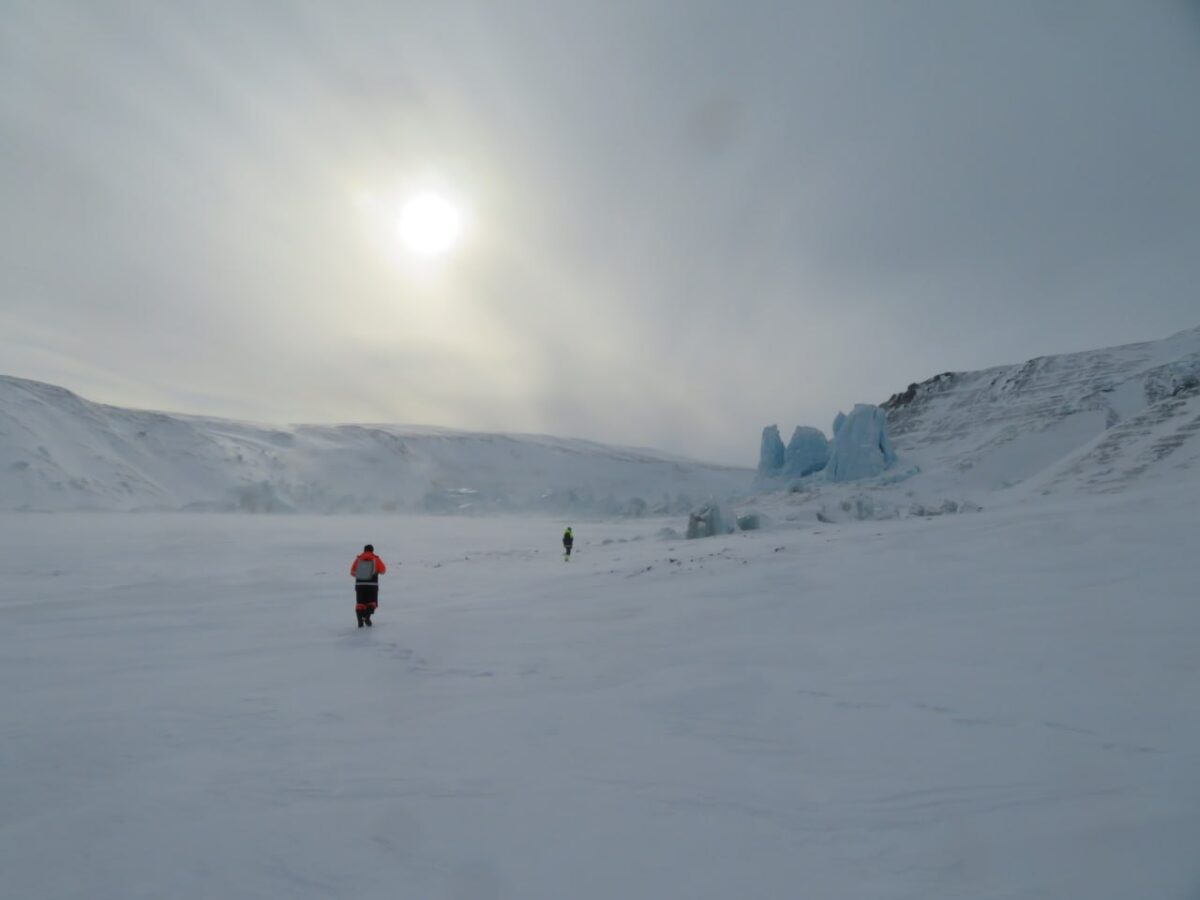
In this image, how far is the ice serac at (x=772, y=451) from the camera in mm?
47875

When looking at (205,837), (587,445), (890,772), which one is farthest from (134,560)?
(587,445)

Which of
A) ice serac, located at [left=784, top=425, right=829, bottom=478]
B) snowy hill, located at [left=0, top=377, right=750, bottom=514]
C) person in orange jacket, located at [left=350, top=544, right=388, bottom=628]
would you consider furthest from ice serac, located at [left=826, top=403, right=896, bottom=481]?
person in orange jacket, located at [left=350, top=544, right=388, bottom=628]

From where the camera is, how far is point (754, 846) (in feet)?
8.91

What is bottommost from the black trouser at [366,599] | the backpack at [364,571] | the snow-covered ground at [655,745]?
the snow-covered ground at [655,745]

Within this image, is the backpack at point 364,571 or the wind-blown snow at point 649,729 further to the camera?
the backpack at point 364,571

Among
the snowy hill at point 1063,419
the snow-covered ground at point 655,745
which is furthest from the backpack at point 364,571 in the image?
the snowy hill at point 1063,419

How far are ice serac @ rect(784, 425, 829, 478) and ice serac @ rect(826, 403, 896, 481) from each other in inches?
113

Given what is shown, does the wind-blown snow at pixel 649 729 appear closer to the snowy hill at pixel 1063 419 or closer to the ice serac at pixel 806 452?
the snowy hill at pixel 1063 419

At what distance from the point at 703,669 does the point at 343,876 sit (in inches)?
135

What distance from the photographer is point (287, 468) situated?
60.2 meters

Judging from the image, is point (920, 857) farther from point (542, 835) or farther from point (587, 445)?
point (587, 445)

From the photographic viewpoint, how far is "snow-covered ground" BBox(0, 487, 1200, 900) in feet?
8.43

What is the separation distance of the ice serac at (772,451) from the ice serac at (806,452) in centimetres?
177

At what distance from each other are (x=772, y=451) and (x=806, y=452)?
348 centimetres
